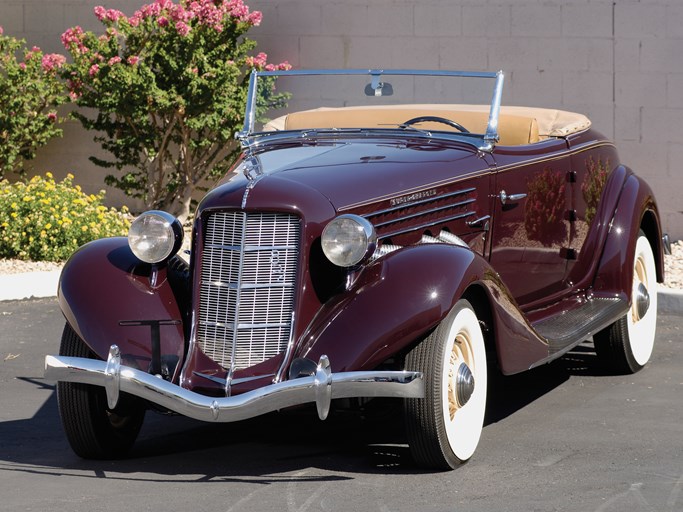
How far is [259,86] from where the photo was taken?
6.36 metres

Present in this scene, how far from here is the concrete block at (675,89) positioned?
990cm

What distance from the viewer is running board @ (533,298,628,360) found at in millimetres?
5559

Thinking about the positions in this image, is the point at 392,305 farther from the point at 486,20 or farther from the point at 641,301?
the point at 486,20

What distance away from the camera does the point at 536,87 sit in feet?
34.2

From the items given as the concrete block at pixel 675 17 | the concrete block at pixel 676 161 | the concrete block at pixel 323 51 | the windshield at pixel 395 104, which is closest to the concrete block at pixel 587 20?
the concrete block at pixel 675 17

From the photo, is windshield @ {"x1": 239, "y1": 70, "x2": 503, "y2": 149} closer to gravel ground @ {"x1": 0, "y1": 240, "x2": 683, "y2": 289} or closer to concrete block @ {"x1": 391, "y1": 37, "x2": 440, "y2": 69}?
gravel ground @ {"x1": 0, "y1": 240, "x2": 683, "y2": 289}

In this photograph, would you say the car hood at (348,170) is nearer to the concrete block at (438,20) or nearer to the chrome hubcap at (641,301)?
the chrome hubcap at (641,301)

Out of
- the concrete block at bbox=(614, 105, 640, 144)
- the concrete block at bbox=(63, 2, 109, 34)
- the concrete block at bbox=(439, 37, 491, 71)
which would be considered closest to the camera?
the concrete block at bbox=(614, 105, 640, 144)

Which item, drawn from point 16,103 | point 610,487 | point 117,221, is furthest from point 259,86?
point 16,103

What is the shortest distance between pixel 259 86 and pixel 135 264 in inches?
65.7

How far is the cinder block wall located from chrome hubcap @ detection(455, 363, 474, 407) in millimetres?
5718

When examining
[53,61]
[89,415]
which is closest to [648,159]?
[53,61]

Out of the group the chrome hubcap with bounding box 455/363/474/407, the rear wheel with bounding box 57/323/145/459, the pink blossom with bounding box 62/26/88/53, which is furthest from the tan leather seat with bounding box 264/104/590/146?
the pink blossom with bounding box 62/26/88/53

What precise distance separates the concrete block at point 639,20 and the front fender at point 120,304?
242 inches
